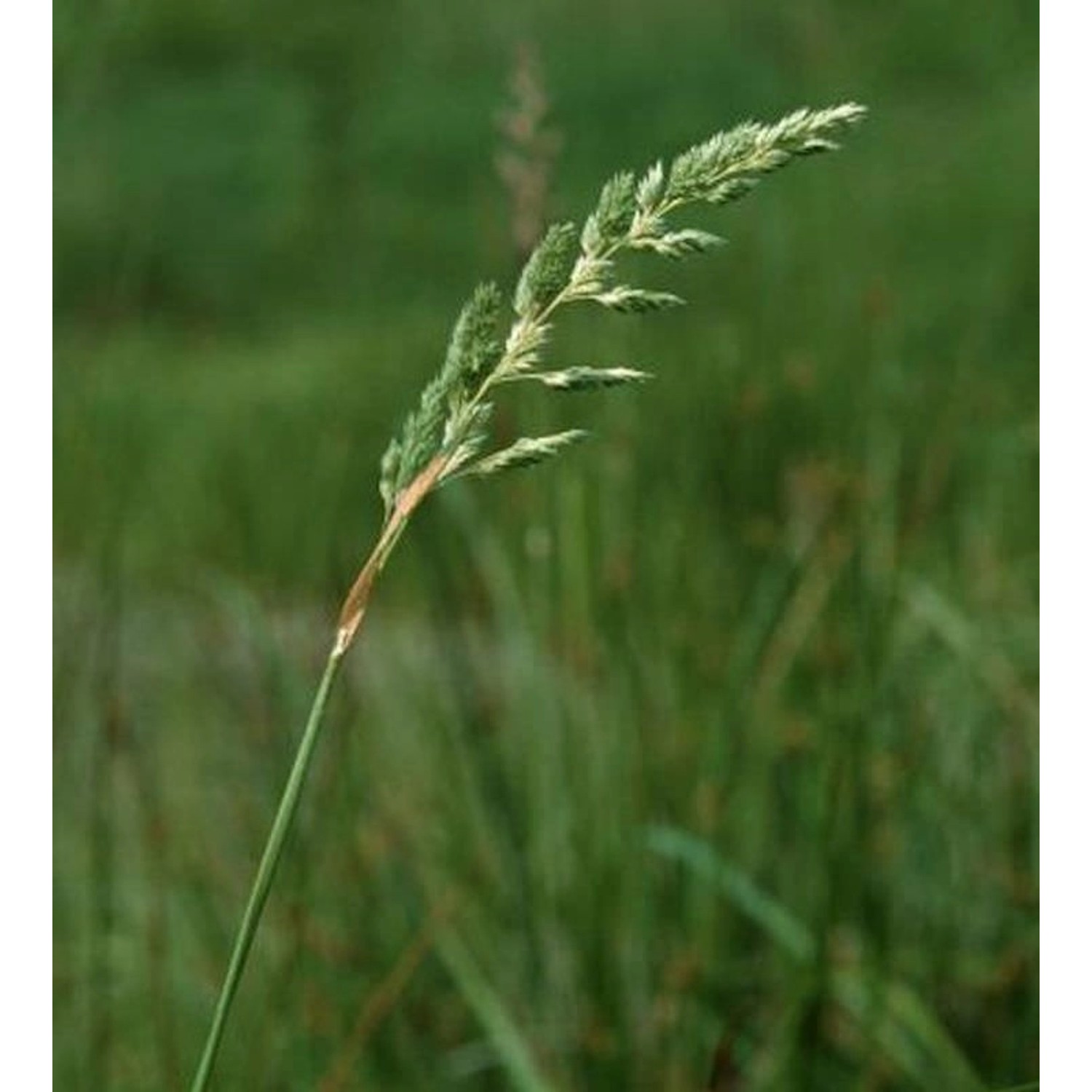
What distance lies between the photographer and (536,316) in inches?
14.8

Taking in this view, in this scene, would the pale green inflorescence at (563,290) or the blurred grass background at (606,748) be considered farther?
the blurred grass background at (606,748)

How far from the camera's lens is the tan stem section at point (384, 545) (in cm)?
37

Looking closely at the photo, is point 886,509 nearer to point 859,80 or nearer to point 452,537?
point 452,537

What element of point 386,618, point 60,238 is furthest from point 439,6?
point 386,618

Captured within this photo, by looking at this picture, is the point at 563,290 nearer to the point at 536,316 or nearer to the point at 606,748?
the point at 536,316

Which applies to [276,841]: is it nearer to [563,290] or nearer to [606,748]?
[563,290]

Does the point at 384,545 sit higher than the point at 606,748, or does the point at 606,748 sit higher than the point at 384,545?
the point at 384,545

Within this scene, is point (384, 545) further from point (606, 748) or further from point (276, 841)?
point (606, 748)

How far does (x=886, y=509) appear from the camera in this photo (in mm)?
1475

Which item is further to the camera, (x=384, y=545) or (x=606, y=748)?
(x=606, y=748)

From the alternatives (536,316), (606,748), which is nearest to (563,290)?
(536,316)

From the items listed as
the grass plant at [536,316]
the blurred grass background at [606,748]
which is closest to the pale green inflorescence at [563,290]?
the grass plant at [536,316]

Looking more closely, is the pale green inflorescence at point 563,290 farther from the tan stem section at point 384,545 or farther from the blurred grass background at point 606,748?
the blurred grass background at point 606,748

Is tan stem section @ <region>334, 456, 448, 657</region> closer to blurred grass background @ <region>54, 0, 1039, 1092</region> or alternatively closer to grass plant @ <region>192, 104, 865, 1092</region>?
grass plant @ <region>192, 104, 865, 1092</region>
